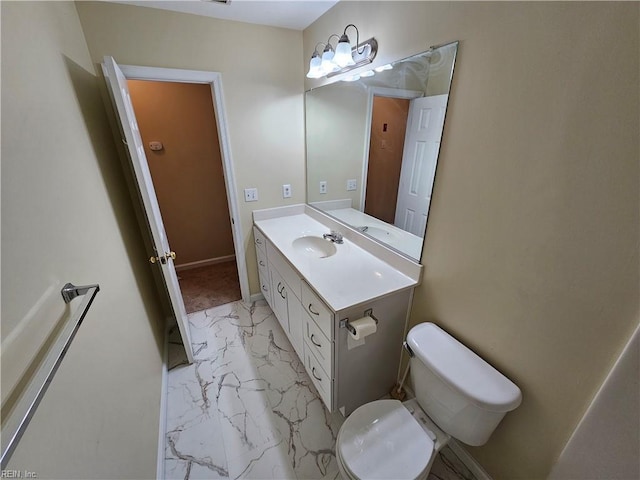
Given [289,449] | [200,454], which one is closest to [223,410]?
[200,454]

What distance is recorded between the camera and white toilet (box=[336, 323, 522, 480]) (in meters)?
0.91

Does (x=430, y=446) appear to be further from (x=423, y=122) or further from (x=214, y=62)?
(x=214, y=62)

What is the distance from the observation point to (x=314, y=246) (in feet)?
6.22

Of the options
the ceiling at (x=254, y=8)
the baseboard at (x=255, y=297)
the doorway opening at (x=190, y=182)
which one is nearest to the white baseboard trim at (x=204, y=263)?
the doorway opening at (x=190, y=182)

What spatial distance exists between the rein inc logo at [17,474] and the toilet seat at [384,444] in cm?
90

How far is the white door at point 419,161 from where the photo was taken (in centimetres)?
109

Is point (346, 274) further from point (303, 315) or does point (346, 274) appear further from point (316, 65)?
point (316, 65)

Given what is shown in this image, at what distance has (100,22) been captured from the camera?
140 cm

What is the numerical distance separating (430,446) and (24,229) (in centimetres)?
149

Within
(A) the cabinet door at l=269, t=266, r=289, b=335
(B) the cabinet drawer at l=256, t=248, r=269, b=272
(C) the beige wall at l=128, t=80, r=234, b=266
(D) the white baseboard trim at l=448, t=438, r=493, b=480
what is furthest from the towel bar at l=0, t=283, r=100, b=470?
(C) the beige wall at l=128, t=80, r=234, b=266

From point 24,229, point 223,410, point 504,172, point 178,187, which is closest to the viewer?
point 24,229

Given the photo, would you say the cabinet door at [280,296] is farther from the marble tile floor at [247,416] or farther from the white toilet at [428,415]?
the white toilet at [428,415]

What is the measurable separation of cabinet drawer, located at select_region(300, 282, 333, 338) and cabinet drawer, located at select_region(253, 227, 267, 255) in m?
0.75

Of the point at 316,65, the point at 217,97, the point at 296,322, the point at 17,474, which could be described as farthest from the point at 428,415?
the point at 217,97
